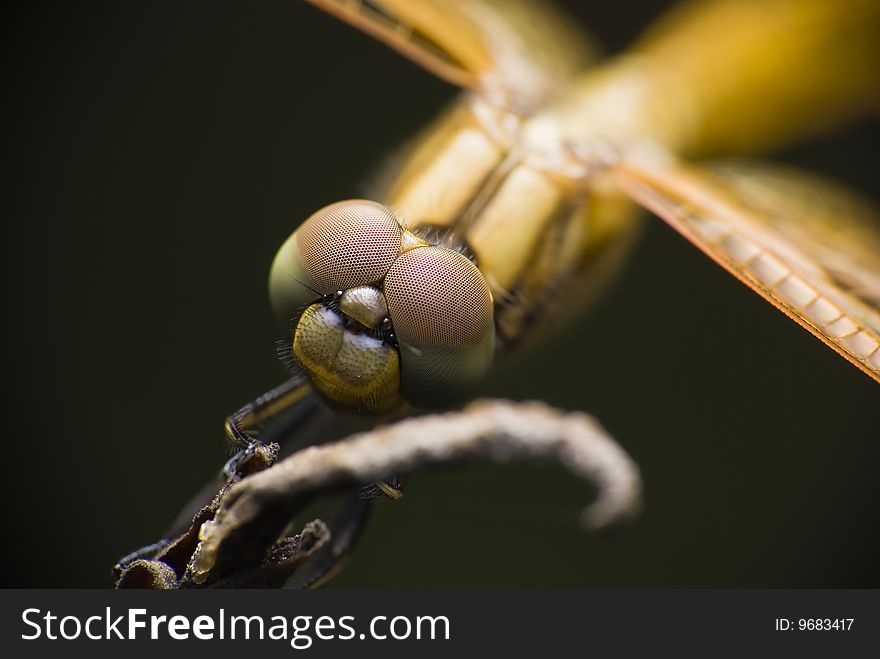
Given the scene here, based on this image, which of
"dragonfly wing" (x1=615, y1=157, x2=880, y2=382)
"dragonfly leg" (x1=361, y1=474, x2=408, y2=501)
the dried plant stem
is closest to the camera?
the dried plant stem

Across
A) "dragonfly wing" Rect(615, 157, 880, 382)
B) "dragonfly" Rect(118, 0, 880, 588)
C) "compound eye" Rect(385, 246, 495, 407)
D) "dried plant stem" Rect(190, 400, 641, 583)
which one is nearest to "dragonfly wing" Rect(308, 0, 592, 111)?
"dragonfly" Rect(118, 0, 880, 588)

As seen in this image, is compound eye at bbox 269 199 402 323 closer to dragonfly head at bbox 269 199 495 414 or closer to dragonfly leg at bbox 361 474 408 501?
dragonfly head at bbox 269 199 495 414

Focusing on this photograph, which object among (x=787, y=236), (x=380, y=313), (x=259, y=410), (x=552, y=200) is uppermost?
(x=787, y=236)

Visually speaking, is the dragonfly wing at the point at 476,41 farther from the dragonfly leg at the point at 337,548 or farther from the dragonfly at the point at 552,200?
the dragonfly leg at the point at 337,548

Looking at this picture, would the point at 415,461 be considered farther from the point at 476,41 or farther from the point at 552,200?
the point at 476,41

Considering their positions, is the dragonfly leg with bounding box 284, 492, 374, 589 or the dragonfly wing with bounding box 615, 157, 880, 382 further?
the dragonfly wing with bounding box 615, 157, 880, 382

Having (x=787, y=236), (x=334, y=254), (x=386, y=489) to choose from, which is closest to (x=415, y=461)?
(x=386, y=489)

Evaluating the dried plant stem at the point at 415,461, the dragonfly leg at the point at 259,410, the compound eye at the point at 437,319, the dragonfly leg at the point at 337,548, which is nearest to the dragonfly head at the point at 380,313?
the compound eye at the point at 437,319
